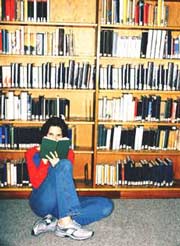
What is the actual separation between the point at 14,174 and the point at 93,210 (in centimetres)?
99

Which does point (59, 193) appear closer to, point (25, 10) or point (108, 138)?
point (108, 138)

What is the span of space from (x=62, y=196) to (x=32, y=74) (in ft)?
4.25

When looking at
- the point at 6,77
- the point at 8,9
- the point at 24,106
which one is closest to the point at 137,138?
the point at 24,106

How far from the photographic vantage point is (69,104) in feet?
11.7

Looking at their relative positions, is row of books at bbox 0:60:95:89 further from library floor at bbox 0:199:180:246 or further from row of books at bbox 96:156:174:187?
library floor at bbox 0:199:180:246

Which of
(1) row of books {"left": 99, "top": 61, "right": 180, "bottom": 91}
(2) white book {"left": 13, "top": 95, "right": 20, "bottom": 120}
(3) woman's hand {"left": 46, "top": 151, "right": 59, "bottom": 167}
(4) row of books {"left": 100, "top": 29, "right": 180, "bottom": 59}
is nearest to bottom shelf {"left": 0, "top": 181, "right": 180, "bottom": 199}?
(2) white book {"left": 13, "top": 95, "right": 20, "bottom": 120}

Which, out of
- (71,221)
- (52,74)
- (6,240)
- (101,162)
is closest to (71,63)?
(52,74)

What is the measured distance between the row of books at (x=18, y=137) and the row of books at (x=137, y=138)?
0.64 meters

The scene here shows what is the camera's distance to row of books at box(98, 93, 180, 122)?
137 inches

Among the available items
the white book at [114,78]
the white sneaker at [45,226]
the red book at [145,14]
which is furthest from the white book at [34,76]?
the white sneaker at [45,226]

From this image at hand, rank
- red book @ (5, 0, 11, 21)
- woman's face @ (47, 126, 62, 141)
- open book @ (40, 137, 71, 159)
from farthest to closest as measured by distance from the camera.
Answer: red book @ (5, 0, 11, 21)
woman's face @ (47, 126, 62, 141)
open book @ (40, 137, 71, 159)

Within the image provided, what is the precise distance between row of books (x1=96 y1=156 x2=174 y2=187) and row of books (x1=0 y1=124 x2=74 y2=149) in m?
0.71

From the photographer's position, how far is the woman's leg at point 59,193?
2.65 metres

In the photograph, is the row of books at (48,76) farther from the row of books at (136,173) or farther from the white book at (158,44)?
the row of books at (136,173)
